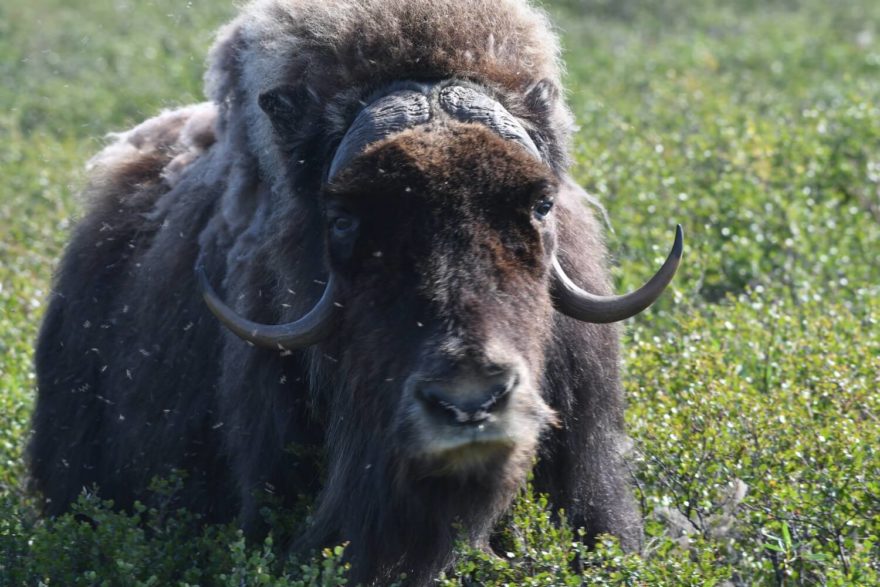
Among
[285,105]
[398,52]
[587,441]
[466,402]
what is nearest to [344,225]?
[285,105]

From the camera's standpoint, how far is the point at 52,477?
5230mm

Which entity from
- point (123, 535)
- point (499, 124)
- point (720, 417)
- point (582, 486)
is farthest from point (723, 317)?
point (123, 535)

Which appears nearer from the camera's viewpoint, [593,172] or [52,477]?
[52,477]

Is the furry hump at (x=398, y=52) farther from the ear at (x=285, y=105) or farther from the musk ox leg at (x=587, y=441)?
the musk ox leg at (x=587, y=441)

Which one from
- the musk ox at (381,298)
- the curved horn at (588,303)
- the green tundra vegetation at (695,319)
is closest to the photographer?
the musk ox at (381,298)

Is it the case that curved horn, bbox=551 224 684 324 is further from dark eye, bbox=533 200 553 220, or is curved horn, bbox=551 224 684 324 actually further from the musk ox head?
dark eye, bbox=533 200 553 220

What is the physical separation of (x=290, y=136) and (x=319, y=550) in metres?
1.21

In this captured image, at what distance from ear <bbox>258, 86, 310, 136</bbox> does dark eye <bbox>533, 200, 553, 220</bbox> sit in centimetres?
76

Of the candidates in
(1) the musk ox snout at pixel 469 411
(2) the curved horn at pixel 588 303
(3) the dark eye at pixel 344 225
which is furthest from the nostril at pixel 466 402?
(2) the curved horn at pixel 588 303

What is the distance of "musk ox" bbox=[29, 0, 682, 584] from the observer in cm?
344

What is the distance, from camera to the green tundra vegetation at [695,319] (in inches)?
156

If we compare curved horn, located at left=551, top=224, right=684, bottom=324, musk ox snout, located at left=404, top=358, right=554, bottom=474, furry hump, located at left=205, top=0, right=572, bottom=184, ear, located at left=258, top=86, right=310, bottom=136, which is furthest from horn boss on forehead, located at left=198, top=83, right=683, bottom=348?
musk ox snout, located at left=404, top=358, right=554, bottom=474

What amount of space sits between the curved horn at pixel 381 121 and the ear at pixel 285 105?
23 centimetres

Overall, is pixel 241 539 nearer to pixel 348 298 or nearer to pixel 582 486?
pixel 348 298
